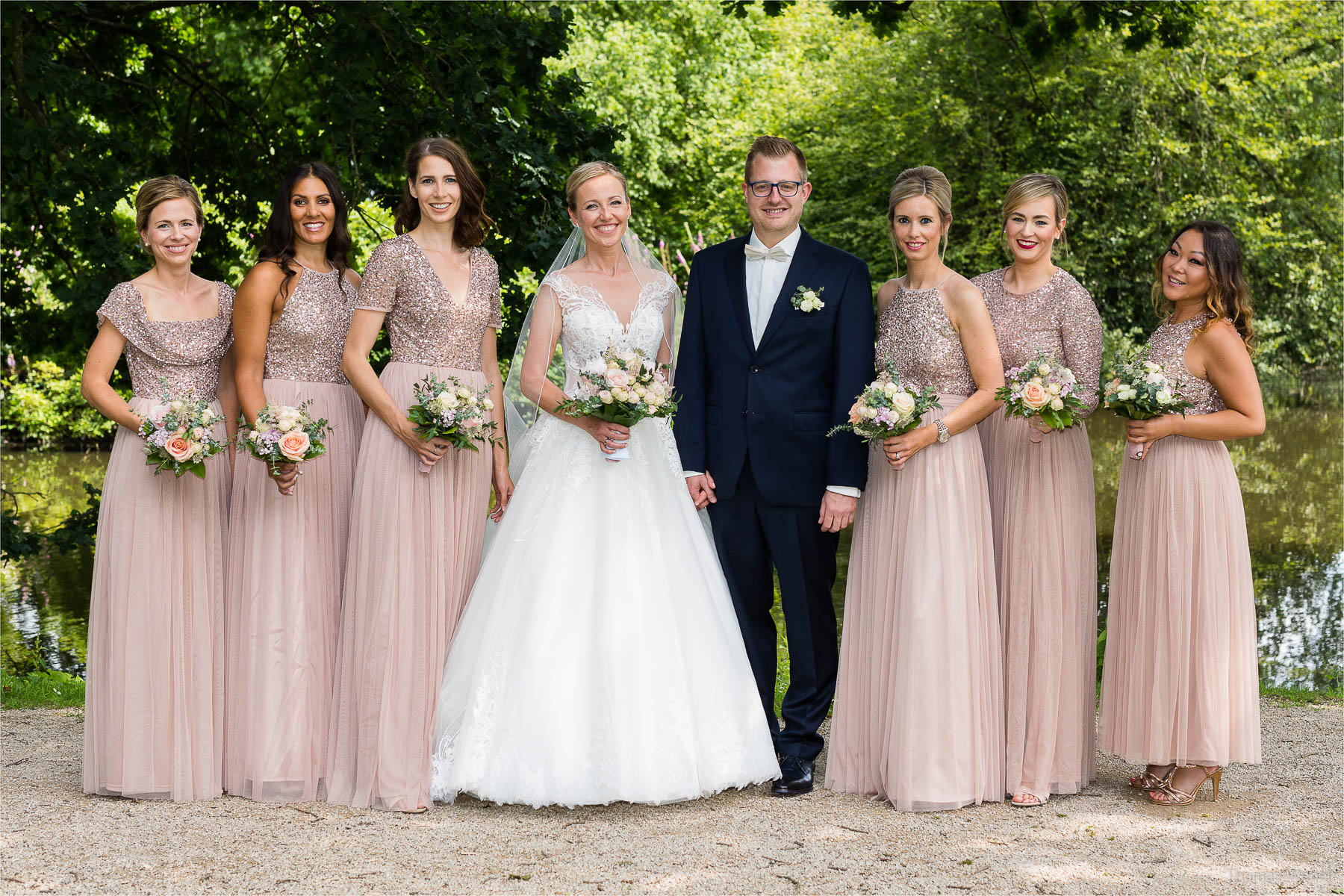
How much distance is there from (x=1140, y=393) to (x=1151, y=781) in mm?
1690

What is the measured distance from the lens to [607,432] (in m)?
5.05

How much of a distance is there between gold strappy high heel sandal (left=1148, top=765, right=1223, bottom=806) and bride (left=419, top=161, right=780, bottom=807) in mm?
1609

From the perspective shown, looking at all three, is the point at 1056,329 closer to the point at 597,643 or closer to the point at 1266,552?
the point at 597,643

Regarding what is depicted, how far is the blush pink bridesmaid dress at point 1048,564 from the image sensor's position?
200 inches

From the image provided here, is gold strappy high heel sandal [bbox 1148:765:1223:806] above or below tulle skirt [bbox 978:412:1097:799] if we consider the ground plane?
below

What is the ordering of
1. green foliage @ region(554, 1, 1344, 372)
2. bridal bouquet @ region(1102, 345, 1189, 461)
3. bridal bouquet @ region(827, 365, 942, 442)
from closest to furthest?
bridal bouquet @ region(827, 365, 942, 442)
bridal bouquet @ region(1102, 345, 1189, 461)
green foliage @ region(554, 1, 1344, 372)

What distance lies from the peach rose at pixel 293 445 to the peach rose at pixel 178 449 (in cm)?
36

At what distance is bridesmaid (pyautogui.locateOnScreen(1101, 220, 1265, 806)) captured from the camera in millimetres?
4973

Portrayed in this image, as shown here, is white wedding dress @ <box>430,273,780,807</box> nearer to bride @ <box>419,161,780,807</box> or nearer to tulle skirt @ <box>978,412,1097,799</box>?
bride @ <box>419,161,780,807</box>

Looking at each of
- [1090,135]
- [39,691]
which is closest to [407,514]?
[39,691]

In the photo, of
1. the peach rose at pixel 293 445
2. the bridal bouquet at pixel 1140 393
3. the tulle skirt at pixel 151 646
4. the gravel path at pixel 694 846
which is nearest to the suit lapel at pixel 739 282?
the bridal bouquet at pixel 1140 393

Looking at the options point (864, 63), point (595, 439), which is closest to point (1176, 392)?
point (595, 439)

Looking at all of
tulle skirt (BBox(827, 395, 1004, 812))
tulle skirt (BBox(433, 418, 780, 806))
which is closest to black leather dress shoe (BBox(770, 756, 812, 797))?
tulle skirt (BBox(433, 418, 780, 806))

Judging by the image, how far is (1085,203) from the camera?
72.8 ft
